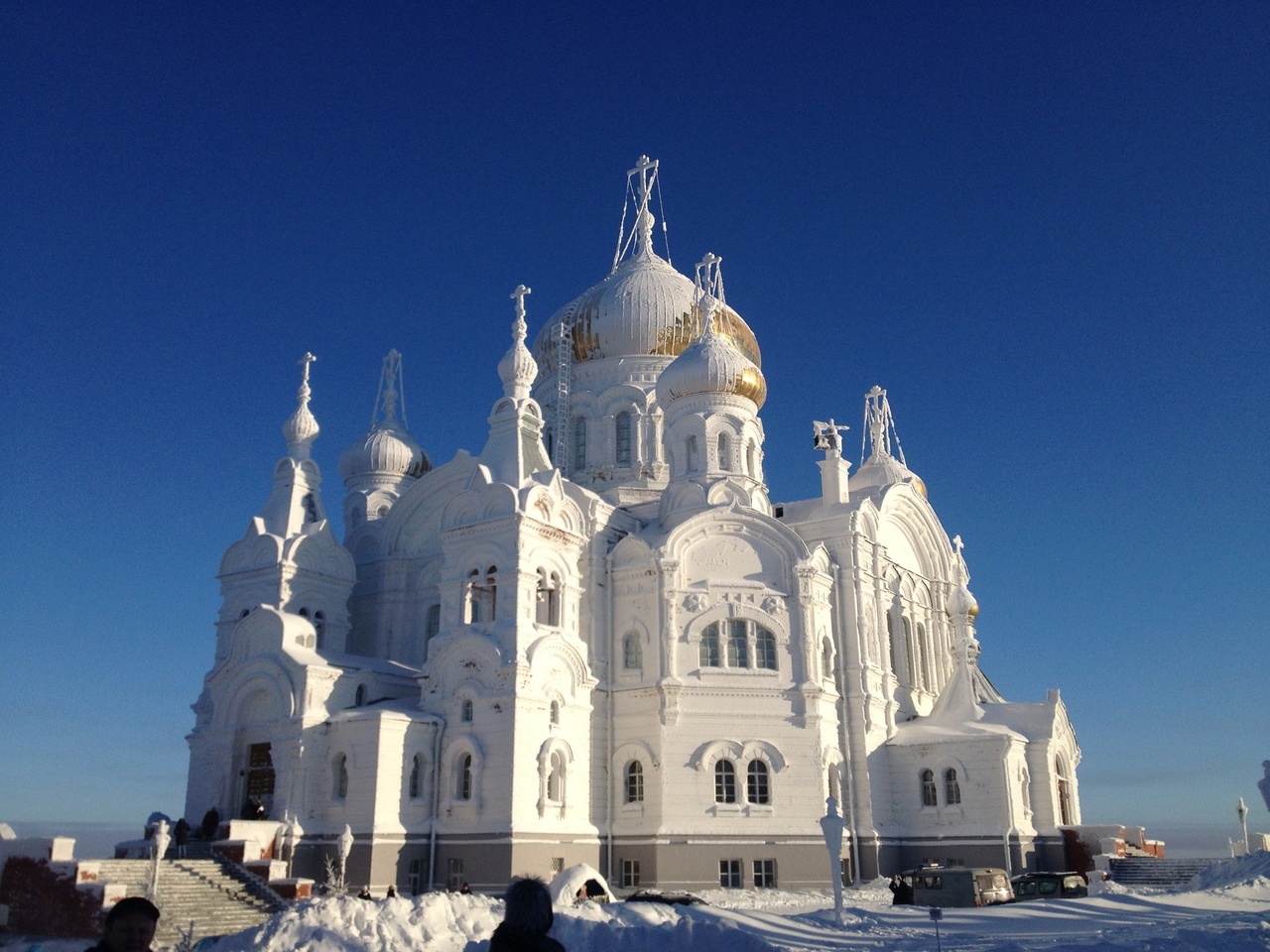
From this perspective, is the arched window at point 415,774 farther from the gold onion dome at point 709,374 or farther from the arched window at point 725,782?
the gold onion dome at point 709,374

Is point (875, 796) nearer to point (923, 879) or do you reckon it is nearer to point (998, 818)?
point (998, 818)

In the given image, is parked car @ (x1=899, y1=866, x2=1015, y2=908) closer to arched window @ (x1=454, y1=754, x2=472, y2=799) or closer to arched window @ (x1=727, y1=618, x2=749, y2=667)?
arched window @ (x1=727, y1=618, x2=749, y2=667)

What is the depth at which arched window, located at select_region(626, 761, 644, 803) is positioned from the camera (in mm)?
26781

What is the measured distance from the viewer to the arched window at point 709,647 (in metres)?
27.7

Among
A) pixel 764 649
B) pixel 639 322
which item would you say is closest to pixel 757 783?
pixel 764 649

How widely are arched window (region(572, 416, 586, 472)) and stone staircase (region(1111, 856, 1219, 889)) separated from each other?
18.6 meters

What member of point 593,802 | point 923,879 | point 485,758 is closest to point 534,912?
point 923,879

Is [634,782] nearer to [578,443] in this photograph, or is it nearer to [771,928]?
[578,443]

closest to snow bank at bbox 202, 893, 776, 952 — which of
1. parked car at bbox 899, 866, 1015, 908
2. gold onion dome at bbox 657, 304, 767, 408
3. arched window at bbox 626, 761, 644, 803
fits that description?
parked car at bbox 899, 866, 1015, 908

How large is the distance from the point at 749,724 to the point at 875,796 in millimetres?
4763

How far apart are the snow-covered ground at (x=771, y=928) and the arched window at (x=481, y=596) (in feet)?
36.4

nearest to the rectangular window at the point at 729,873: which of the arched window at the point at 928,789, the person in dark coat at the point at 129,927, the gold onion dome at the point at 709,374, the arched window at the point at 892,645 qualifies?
the arched window at the point at 928,789

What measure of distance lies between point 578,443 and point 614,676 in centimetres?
952

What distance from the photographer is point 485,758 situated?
2456cm
